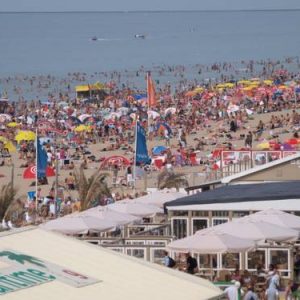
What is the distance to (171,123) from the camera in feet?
141

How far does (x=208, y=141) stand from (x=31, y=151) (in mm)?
4886

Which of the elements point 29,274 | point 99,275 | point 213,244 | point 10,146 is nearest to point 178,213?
point 213,244

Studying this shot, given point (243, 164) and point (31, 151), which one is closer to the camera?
point (243, 164)

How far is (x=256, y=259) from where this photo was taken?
16.0m

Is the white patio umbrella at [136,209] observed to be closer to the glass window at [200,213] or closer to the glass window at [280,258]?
the glass window at [200,213]

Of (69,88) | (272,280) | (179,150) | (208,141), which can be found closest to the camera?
(272,280)

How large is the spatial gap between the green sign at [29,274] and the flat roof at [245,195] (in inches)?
251

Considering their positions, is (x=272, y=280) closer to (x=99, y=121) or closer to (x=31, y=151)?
(x=31, y=151)

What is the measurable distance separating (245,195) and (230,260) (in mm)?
1644

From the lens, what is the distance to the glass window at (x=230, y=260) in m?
16.1

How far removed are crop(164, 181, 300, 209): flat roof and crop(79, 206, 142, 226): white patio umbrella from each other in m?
0.63

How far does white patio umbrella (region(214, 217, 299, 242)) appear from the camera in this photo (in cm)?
1527

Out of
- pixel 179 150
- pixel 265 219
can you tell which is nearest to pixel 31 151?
pixel 179 150

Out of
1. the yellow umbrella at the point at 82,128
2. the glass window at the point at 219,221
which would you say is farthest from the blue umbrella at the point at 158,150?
the glass window at the point at 219,221
